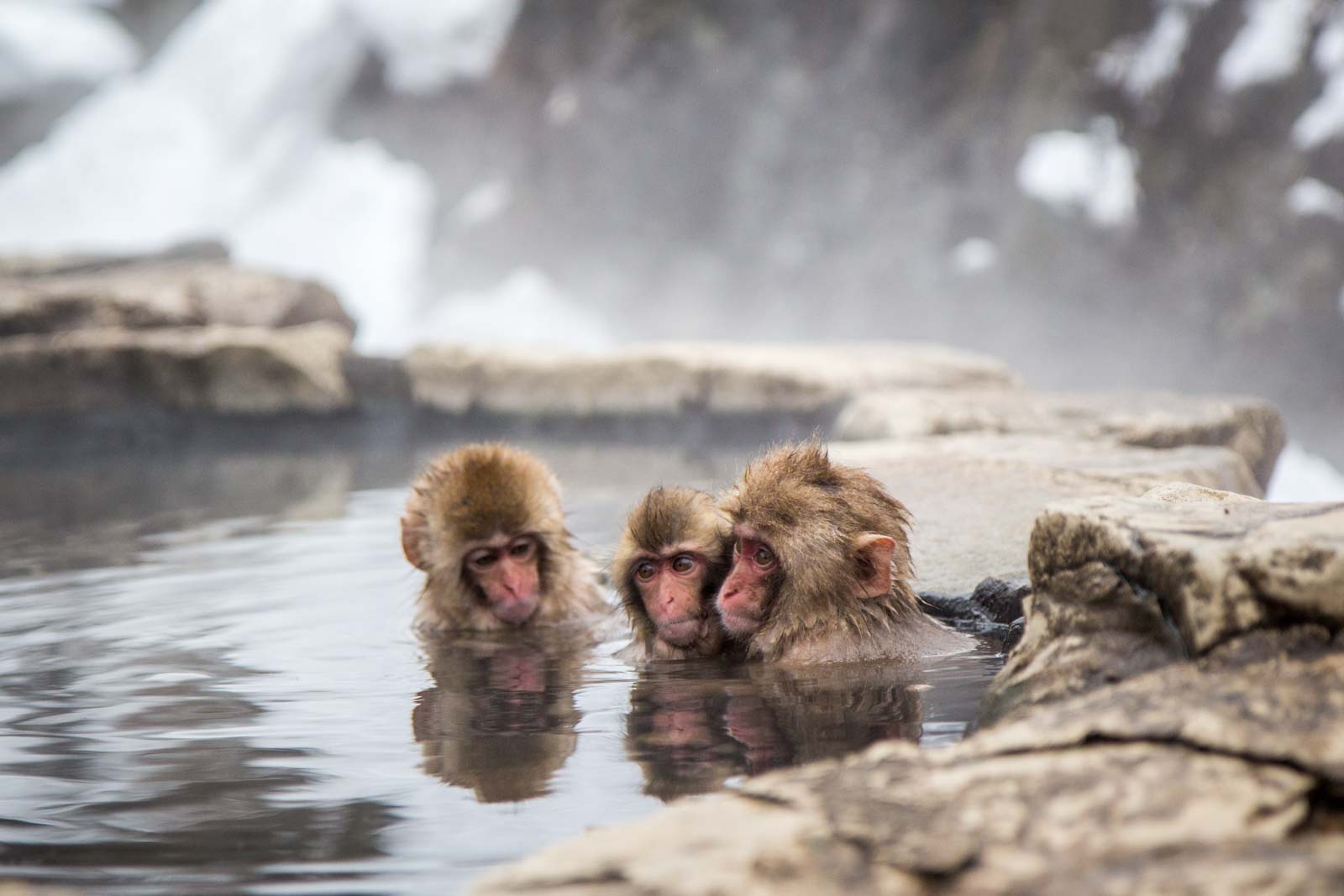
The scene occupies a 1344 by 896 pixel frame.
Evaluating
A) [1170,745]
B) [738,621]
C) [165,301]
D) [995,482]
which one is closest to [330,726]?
[738,621]

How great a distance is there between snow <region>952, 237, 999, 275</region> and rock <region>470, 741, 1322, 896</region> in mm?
12844

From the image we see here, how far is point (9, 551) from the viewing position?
561cm

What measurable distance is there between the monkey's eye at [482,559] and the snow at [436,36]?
16.3m

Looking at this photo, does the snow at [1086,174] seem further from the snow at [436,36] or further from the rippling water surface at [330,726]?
the rippling water surface at [330,726]

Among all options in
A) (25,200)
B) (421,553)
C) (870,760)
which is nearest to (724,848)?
(870,760)

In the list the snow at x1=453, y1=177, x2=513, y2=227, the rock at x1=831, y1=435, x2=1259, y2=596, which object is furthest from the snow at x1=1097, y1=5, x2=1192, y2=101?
the snow at x1=453, y1=177, x2=513, y2=227

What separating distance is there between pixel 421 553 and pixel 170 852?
7.05ft

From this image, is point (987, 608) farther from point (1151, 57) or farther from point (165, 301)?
point (1151, 57)

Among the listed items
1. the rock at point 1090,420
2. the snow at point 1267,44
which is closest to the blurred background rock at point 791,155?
the snow at point 1267,44

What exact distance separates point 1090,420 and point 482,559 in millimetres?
3114

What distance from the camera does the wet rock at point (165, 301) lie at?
9922 mm

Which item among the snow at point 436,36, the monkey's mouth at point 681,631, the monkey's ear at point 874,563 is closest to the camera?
the monkey's ear at point 874,563

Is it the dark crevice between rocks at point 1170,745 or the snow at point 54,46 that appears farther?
the snow at point 54,46

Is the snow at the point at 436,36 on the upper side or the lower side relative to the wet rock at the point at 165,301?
upper
